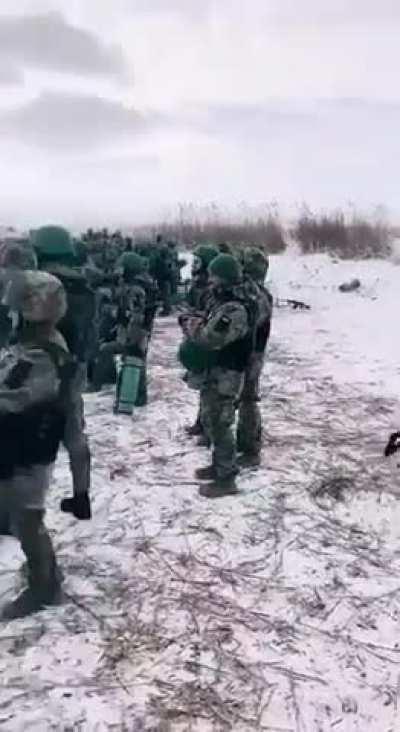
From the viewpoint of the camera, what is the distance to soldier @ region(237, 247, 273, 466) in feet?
19.9

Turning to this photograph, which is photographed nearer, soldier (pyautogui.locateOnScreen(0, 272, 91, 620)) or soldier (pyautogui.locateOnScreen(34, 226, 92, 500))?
soldier (pyautogui.locateOnScreen(0, 272, 91, 620))

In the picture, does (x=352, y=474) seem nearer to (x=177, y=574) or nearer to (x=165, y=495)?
(x=165, y=495)

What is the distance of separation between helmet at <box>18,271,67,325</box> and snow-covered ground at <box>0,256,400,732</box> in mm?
1554

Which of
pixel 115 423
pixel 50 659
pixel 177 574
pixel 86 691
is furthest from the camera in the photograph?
pixel 115 423

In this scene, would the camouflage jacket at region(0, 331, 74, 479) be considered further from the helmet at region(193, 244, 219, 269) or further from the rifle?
the rifle

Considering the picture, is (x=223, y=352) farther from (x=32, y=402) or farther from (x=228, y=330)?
(x=32, y=402)

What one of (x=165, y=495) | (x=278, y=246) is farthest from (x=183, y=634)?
(x=278, y=246)

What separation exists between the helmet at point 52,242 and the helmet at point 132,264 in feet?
7.97

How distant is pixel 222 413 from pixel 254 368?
0.70 metres

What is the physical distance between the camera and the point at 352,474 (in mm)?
6250

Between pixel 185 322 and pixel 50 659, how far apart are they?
8.79 ft

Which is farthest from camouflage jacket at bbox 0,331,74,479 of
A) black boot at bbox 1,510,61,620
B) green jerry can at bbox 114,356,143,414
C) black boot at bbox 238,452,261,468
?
green jerry can at bbox 114,356,143,414

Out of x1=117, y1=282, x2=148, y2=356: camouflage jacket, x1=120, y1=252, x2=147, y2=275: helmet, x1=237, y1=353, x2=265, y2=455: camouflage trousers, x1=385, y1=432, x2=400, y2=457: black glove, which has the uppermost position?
x1=120, y1=252, x2=147, y2=275: helmet

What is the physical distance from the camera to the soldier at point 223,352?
5.32 m
